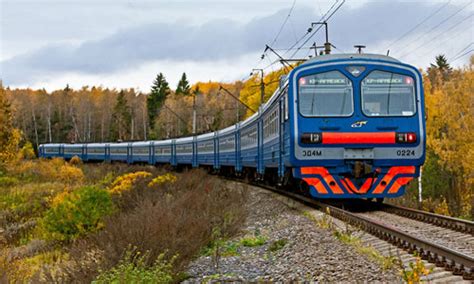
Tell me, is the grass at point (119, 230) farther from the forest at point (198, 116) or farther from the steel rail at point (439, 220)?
the forest at point (198, 116)

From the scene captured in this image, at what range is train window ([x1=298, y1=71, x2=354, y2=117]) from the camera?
12.5 metres

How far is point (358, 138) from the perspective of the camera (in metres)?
12.4

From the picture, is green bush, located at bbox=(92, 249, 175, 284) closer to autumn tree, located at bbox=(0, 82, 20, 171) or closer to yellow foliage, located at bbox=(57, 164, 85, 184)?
yellow foliage, located at bbox=(57, 164, 85, 184)

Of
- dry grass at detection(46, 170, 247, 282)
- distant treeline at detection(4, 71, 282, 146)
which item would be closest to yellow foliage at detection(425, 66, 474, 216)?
dry grass at detection(46, 170, 247, 282)

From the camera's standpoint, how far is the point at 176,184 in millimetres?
19469

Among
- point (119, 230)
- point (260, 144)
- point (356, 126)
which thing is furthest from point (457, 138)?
point (119, 230)

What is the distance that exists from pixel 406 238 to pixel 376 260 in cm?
111

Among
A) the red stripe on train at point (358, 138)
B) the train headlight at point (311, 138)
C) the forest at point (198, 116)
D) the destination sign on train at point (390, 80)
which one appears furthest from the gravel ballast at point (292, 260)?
the forest at point (198, 116)

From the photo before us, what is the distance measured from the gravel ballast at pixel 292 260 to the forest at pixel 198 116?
208 inches

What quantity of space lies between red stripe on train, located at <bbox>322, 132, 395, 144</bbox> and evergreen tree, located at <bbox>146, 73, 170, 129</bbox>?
79.4 m

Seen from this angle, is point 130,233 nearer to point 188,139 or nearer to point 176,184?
point 176,184

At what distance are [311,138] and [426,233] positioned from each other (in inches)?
141

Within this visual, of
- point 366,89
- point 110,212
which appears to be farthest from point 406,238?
point 110,212

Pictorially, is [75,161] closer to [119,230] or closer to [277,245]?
[119,230]
